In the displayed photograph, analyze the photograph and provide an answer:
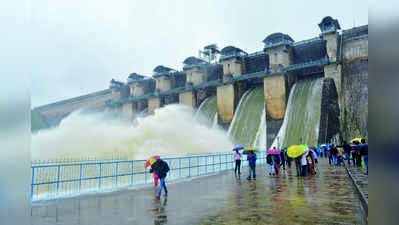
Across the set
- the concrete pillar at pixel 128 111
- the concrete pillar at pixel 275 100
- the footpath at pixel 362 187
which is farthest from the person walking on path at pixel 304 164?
the concrete pillar at pixel 128 111

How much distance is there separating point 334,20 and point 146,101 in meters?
28.8

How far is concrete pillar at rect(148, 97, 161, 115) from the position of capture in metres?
41.7

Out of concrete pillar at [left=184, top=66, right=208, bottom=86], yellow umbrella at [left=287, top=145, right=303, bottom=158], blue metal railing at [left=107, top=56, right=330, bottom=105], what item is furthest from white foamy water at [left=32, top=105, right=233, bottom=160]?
yellow umbrella at [left=287, top=145, right=303, bottom=158]

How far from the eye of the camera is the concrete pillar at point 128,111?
46.2 metres

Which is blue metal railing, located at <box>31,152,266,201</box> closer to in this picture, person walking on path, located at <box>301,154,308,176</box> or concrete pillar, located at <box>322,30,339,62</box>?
person walking on path, located at <box>301,154,308,176</box>

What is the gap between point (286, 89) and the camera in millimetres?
28891

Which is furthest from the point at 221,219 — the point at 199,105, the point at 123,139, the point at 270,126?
the point at 199,105

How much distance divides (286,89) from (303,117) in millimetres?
4045

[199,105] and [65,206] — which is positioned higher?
[199,105]

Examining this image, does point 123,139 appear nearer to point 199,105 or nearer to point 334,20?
point 199,105

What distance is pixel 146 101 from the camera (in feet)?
151

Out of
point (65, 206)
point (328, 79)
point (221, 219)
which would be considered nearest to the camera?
point (221, 219)

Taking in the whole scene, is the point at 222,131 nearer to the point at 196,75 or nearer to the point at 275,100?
the point at 275,100

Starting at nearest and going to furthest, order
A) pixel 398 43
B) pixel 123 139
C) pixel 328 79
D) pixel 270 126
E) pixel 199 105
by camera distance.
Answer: pixel 398 43, pixel 328 79, pixel 270 126, pixel 123 139, pixel 199 105
